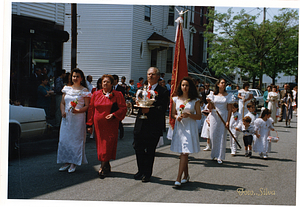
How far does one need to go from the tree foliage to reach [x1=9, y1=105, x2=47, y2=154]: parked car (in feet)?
64.1

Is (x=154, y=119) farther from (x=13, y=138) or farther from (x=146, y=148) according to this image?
(x=13, y=138)

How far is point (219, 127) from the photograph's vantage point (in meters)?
7.07

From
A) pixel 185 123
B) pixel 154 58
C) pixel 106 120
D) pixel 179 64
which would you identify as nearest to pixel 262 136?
pixel 179 64

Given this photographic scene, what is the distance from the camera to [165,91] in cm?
561

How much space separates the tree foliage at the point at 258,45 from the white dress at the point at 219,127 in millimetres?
17508

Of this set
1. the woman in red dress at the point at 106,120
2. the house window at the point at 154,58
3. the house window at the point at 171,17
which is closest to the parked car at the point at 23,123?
the woman in red dress at the point at 106,120

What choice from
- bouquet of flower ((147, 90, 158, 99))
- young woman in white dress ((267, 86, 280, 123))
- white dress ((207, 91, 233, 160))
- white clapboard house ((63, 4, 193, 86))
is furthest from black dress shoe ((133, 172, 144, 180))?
white clapboard house ((63, 4, 193, 86))

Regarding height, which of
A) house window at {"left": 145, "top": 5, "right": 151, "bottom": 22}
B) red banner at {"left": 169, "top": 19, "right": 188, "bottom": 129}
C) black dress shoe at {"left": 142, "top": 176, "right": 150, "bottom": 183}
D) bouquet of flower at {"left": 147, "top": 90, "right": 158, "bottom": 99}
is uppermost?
house window at {"left": 145, "top": 5, "right": 151, "bottom": 22}

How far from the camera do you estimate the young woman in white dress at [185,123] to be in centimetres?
A: 527

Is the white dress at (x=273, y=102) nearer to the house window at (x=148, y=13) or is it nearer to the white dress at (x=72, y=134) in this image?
the house window at (x=148, y=13)

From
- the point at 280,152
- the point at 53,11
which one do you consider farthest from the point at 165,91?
the point at 53,11

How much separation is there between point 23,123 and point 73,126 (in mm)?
1713

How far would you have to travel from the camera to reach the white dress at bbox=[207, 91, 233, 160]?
700 centimetres

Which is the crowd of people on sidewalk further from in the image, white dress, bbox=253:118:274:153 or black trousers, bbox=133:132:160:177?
white dress, bbox=253:118:274:153
